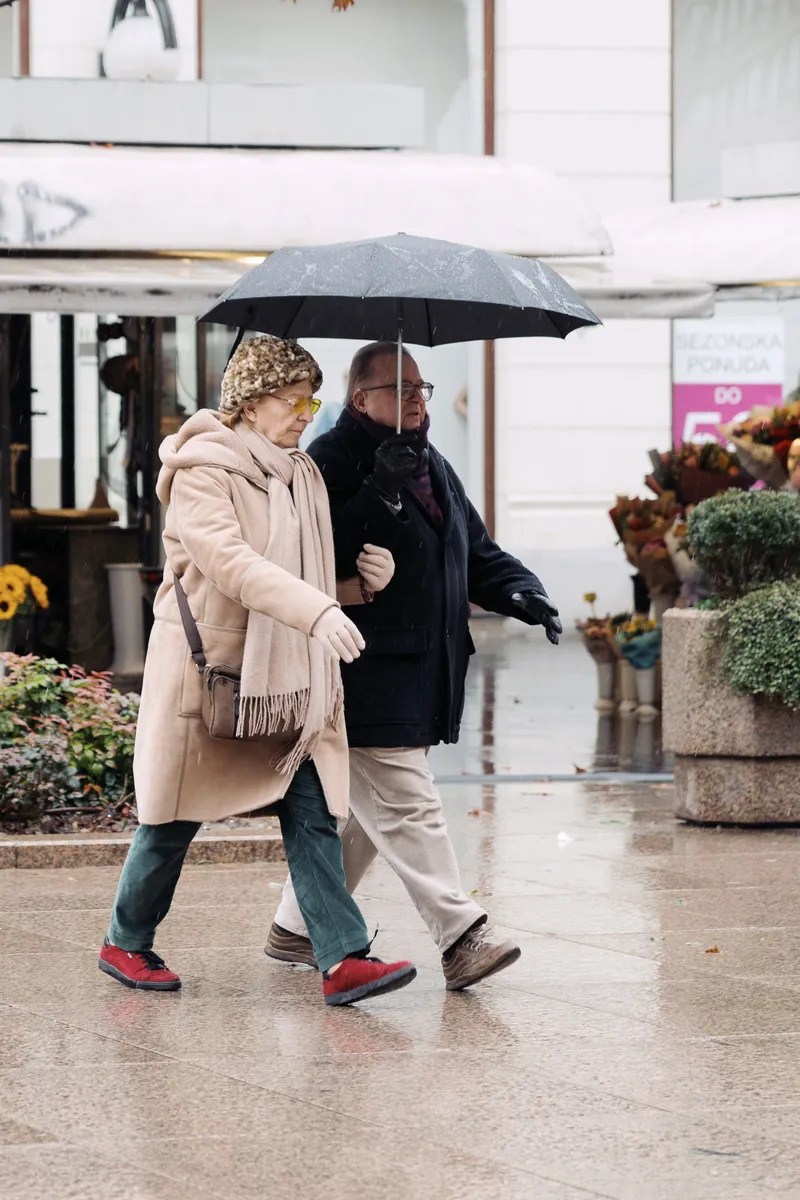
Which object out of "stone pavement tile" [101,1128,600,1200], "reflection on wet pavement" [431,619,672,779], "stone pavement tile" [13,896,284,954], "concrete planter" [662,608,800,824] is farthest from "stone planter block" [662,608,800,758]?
"stone pavement tile" [101,1128,600,1200]

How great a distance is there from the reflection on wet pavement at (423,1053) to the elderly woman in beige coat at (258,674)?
33 centimetres

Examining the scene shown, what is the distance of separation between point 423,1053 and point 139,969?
992mm

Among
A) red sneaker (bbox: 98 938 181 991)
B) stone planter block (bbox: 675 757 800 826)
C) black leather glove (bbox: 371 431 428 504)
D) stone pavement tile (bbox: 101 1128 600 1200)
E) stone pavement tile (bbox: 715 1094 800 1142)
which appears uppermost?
black leather glove (bbox: 371 431 428 504)

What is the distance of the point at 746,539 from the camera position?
8320 mm

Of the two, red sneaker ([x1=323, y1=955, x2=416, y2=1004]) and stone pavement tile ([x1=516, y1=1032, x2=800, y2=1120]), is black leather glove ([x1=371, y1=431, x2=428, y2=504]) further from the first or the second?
stone pavement tile ([x1=516, y1=1032, x2=800, y2=1120])

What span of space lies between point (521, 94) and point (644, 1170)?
655 inches

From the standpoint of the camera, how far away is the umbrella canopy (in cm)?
546

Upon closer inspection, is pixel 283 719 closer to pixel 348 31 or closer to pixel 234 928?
pixel 234 928

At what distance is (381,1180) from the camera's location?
3898 millimetres

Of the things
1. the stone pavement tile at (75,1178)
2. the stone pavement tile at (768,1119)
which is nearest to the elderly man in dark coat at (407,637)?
the stone pavement tile at (768,1119)

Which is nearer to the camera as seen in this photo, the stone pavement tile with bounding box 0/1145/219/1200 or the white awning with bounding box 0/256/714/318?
the stone pavement tile with bounding box 0/1145/219/1200

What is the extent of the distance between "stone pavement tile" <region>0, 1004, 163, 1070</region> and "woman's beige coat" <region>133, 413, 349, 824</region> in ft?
1.98

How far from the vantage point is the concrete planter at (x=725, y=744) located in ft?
27.3

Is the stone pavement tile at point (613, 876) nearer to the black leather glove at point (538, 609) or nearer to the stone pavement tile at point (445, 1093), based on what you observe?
the black leather glove at point (538, 609)
